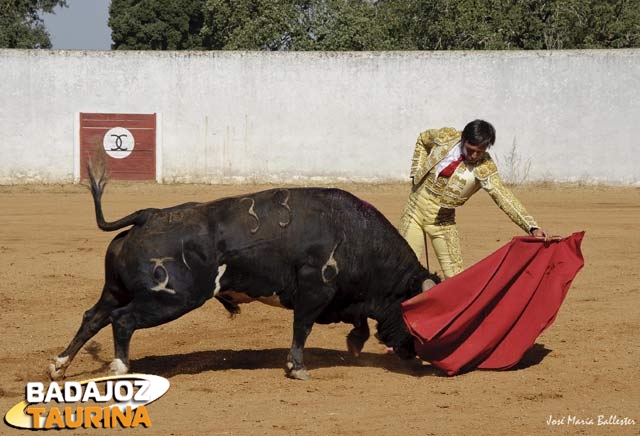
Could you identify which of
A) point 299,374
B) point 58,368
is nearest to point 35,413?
point 58,368

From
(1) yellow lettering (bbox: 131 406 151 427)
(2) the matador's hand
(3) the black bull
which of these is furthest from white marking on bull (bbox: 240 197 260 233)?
(2) the matador's hand

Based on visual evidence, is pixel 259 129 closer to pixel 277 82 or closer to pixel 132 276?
pixel 277 82

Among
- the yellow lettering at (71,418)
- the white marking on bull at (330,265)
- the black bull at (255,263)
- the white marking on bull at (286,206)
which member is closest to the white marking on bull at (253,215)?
the black bull at (255,263)

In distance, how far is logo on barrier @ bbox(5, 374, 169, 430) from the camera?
587cm

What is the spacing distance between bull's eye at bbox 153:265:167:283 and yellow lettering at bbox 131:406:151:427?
2.79ft

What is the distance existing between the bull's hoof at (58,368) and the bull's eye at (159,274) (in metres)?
0.85

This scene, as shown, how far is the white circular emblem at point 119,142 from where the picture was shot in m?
21.7

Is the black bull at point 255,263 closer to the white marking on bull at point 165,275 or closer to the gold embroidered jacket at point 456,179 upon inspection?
the white marking on bull at point 165,275

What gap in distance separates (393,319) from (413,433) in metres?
1.63

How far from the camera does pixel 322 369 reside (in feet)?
24.1

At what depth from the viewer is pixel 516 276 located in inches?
289

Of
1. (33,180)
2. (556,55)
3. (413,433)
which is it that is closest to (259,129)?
(33,180)

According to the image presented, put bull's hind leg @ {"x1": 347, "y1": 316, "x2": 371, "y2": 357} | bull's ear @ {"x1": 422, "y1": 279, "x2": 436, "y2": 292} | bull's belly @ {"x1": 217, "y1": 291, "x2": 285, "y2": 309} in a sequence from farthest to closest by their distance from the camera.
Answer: bull's hind leg @ {"x1": 347, "y1": 316, "x2": 371, "y2": 357} → bull's ear @ {"x1": 422, "y1": 279, "x2": 436, "y2": 292} → bull's belly @ {"x1": 217, "y1": 291, "x2": 285, "y2": 309}

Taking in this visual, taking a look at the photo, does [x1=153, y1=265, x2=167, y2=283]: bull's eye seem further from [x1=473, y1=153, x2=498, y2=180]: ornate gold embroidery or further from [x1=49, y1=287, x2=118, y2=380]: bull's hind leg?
[x1=473, y1=153, x2=498, y2=180]: ornate gold embroidery
